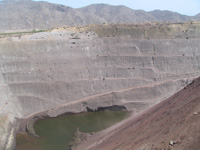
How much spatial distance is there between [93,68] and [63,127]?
37.4ft

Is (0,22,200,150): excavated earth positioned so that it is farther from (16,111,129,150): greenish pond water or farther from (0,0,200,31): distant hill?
(0,0,200,31): distant hill

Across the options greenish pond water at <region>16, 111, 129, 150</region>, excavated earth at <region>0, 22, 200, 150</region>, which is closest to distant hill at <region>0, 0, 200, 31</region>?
excavated earth at <region>0, 22, 200, 150</region>

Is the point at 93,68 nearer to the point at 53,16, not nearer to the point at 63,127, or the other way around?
the point at 63,127

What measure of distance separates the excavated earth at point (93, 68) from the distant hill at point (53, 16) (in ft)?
176

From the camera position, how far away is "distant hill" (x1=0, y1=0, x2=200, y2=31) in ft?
289

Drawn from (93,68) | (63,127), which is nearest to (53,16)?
(93,68)

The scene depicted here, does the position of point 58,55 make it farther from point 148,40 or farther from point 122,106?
point 148,40

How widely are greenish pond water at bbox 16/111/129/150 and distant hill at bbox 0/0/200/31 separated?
64260mm

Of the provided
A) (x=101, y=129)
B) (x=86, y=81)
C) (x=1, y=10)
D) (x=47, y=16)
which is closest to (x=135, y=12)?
(x=47, y=16)

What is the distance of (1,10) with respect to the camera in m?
99.2

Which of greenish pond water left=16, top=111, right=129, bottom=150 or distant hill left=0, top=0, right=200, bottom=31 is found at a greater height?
distant hill left=0, top=0, right=200, bottom=31

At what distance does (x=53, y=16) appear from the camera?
9969cm

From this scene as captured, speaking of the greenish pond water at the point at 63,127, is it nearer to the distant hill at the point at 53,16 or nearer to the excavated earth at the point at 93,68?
the excavated earth at the point at 93,68

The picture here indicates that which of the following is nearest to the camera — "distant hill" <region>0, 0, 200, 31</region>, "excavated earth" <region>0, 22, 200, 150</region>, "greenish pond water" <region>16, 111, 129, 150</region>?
"greenish pond water" <region>16, 111, 129, 150</region>
